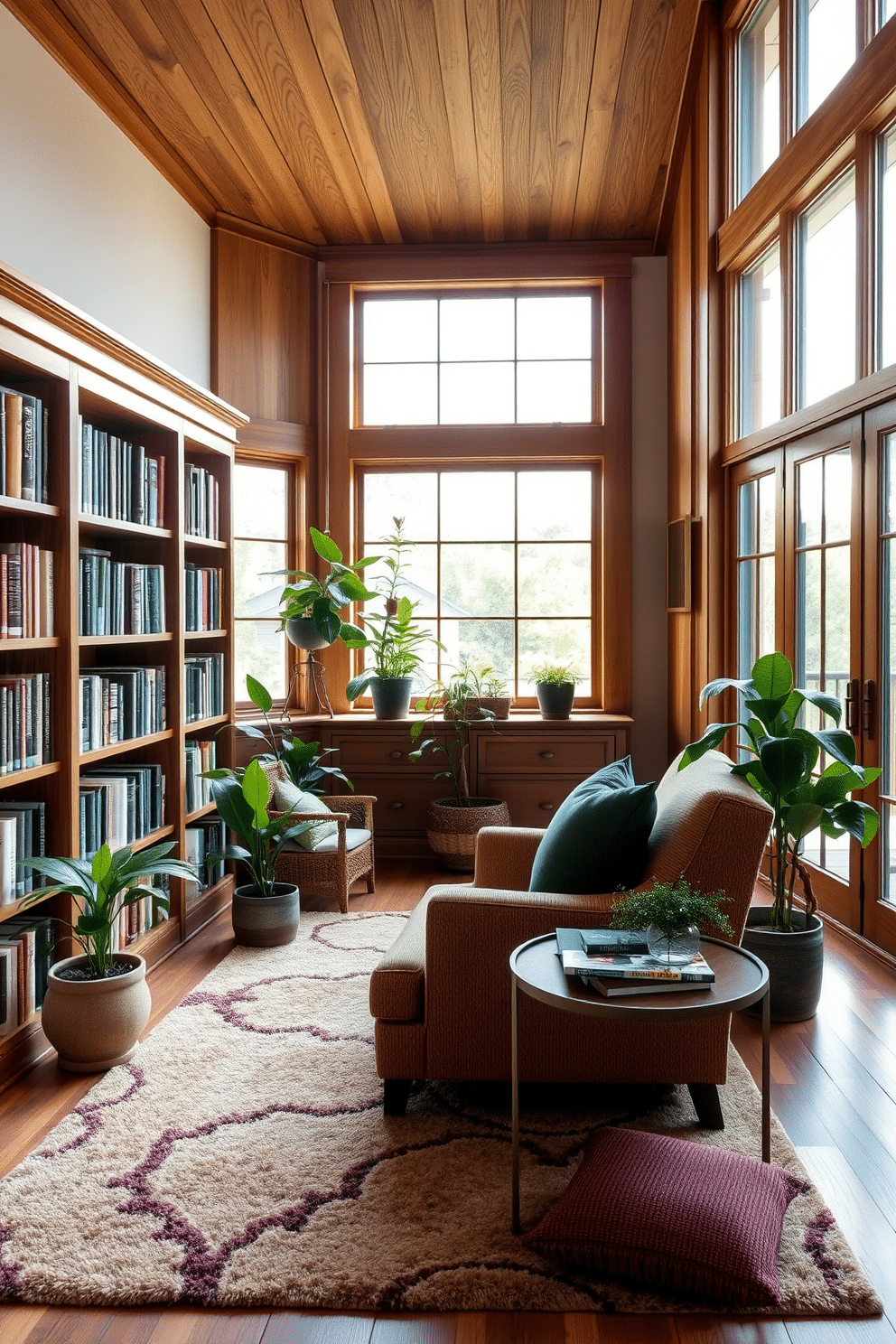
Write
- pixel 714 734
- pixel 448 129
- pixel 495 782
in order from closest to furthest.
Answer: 1. pixel 714 734
2. pixel 448 129
3. pixel 495 782

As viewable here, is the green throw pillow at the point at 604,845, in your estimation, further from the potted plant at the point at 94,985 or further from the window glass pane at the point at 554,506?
the window glass pane at the point at 554,506

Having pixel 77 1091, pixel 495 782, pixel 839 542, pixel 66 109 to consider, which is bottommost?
pixel 77 1091

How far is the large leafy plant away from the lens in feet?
9.20

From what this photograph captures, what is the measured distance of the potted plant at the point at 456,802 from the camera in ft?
15.8

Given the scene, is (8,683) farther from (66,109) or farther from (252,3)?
(252,3)

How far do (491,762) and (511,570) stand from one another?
1.14 m

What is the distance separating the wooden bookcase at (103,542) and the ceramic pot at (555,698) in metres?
1.67

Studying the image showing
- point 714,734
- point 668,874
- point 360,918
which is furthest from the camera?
point 360,918

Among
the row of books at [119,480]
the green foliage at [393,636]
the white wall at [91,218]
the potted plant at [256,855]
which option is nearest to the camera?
the row of books at [119,480]

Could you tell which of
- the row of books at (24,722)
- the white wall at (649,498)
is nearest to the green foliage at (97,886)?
the row of books at (24,722)

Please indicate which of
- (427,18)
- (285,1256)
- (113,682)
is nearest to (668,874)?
(285,1256)

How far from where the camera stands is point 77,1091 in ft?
8.39

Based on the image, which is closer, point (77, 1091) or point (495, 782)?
point (77, 1091)

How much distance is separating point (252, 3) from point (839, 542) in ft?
9.38
